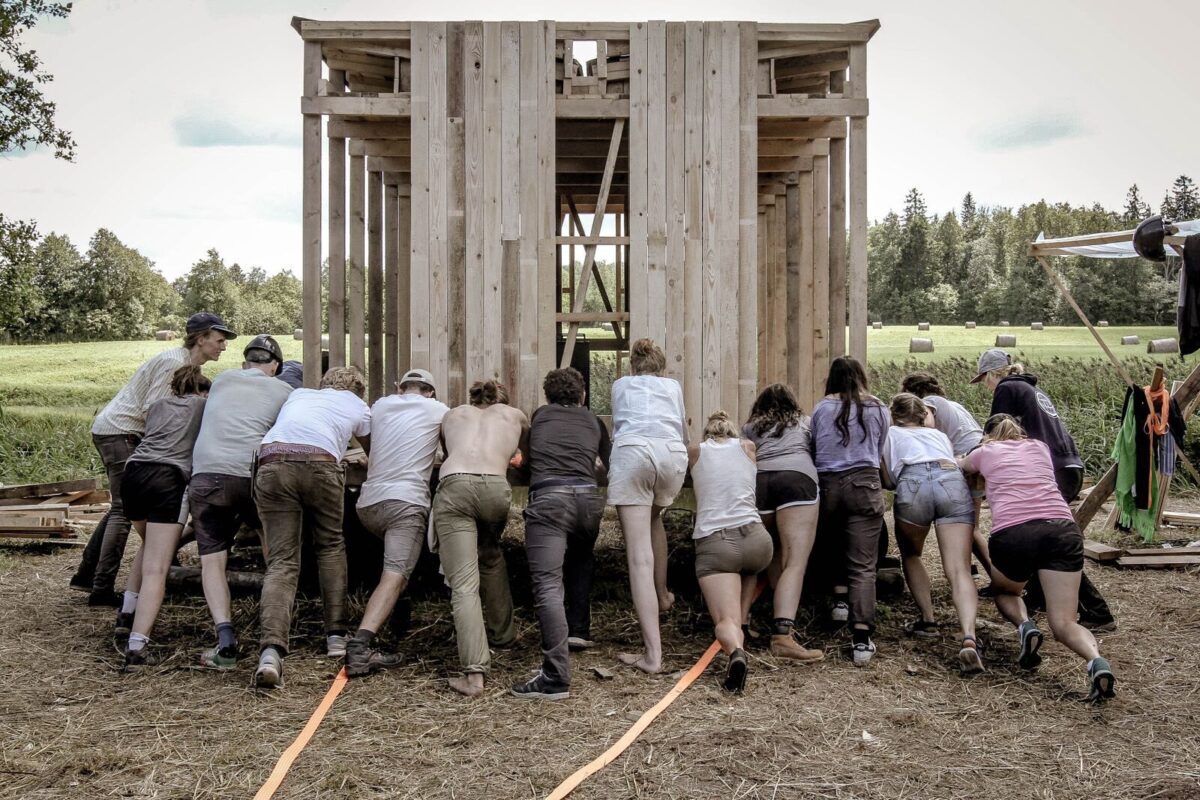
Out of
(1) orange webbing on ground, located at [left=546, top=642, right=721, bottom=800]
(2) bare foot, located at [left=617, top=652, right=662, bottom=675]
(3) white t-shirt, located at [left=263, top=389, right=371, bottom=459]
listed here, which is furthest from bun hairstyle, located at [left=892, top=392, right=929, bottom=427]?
(3) white t-shirt, located at [left=263, top=389, right=371, bottom=459]

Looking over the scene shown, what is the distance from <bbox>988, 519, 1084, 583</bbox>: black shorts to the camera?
18.7ft

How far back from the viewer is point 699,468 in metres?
6.35

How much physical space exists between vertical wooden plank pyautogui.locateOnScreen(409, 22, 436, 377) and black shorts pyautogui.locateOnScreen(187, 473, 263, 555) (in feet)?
5.42

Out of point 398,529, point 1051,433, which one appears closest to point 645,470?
point 398,529

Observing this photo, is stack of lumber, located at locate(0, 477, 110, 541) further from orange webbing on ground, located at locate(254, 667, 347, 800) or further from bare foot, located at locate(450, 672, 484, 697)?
bare foot, located at locate(450, 672, 484, 697)

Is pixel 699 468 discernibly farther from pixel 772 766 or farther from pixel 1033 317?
pixel 1033 317

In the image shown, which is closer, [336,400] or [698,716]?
[698,716]

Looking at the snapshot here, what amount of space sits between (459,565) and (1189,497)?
37.8 feet

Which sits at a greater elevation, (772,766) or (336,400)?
(336,400)

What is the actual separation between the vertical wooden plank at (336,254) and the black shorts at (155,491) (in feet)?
5.60

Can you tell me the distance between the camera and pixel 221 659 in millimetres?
6105

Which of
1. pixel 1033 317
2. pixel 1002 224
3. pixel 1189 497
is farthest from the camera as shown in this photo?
pixel 1002 224

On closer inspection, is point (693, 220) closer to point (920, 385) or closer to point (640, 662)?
point (920, 385)

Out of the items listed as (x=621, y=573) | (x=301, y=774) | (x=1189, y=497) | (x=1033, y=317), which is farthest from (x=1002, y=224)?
(x=301, y=774)
